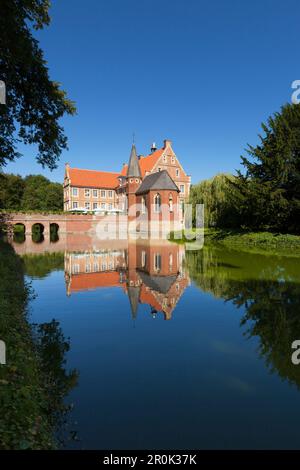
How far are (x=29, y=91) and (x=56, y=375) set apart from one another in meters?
12.1

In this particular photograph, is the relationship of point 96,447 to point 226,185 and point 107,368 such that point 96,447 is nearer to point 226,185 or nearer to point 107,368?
point 107,368

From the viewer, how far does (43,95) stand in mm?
13961

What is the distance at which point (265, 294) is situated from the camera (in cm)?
1171

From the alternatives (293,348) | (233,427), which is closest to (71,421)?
(233,427)

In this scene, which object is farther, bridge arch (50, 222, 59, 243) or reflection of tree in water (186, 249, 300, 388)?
bridge arch (50, 222, 59, 243)

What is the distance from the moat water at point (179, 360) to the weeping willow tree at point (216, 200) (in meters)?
23.4

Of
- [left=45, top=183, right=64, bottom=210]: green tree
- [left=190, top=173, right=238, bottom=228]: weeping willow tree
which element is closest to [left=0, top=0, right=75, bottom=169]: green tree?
[left=190, top=173, right=238, bottom=228]: weeping willow tree

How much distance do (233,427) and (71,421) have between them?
2303mm

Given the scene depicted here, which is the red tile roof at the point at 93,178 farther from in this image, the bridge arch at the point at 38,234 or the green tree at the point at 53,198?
the green tree at the point at 53,198

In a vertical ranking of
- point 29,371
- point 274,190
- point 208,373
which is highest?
point 274,190

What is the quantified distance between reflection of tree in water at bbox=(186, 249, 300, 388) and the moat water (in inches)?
1.6

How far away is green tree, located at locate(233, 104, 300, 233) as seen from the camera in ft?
92.9

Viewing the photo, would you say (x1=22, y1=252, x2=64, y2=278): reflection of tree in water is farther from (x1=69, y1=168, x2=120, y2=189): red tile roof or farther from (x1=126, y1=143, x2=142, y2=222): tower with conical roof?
(x1=69, y1=168, x2=120, y2=189): red tile roof

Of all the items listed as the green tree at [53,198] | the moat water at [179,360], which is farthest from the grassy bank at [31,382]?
the green tree at [53,198]
